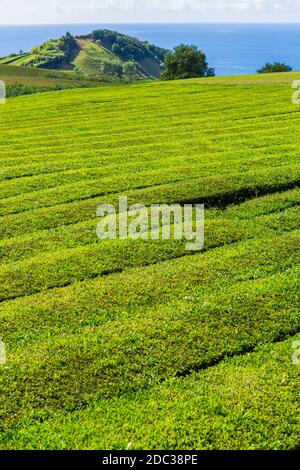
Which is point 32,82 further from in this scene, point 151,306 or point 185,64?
point 151,306

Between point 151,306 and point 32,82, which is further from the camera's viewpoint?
point 32,82

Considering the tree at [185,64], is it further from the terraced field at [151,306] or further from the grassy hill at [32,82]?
the terraced field at [151,306]

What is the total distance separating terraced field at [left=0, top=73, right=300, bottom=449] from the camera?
10.5 meters

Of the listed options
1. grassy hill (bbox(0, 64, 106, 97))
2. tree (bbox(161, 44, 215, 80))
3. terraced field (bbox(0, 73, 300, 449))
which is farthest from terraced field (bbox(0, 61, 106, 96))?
terraced field (bbox(0, 73, 300, 449))

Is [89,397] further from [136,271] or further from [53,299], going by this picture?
[136,271]

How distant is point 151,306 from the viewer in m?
14.8

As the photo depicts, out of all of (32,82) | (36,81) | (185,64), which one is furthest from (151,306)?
(185,64)

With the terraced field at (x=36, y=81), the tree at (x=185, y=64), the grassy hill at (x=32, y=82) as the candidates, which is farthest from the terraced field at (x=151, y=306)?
the tree at (x=185, y=64)

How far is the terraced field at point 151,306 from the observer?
34.4 feet

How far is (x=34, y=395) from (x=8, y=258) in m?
7.58

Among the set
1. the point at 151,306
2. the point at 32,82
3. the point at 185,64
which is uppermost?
the point at 185,64

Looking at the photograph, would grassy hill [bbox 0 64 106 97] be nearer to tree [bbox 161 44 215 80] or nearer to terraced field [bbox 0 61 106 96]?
terraced field [bbox 0 61 106 96]
